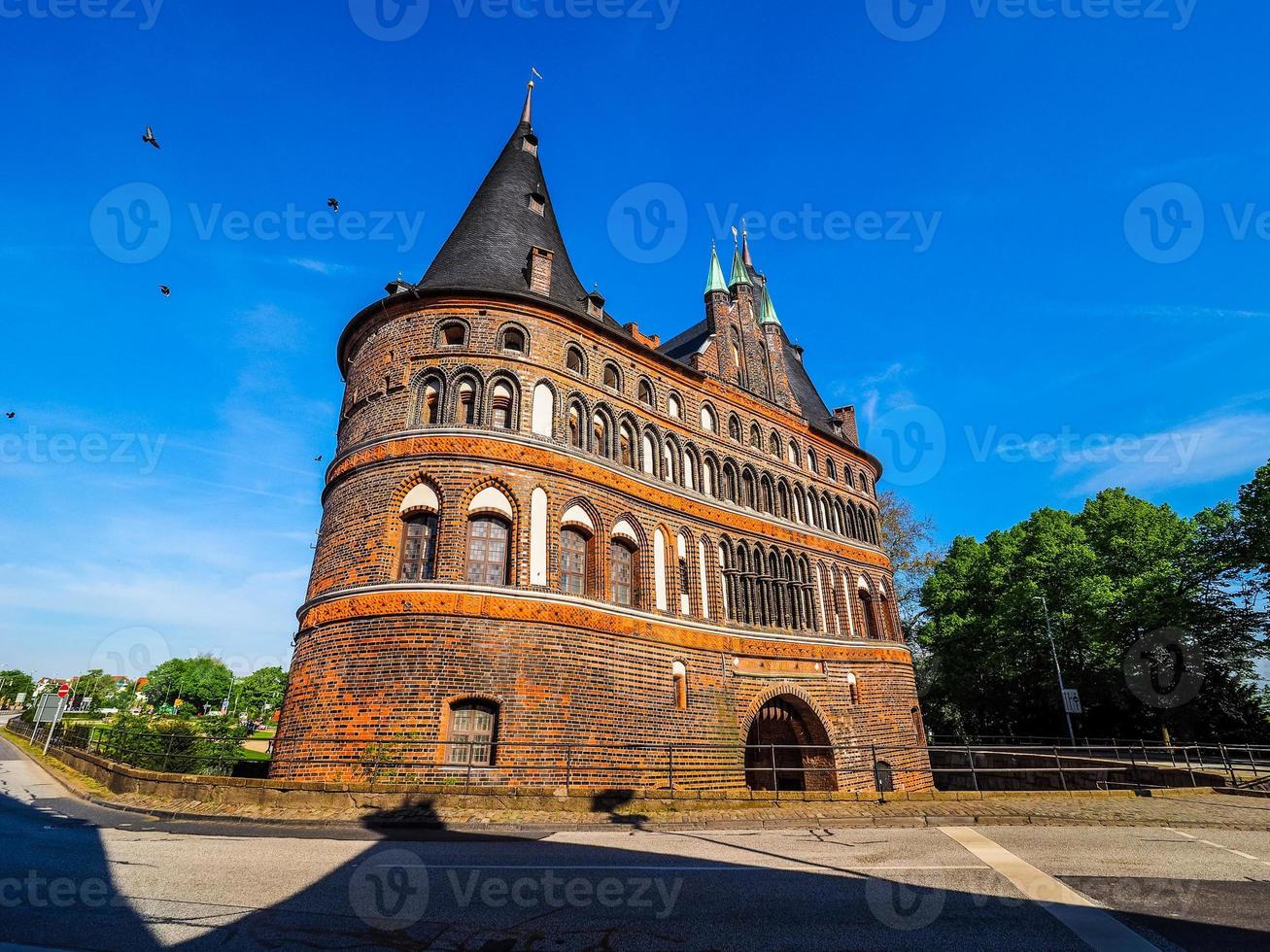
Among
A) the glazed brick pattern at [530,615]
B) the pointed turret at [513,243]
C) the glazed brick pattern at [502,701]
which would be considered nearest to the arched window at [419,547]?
the glazed brick pattern at [530,615]

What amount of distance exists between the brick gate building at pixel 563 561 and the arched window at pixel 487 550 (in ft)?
0.19

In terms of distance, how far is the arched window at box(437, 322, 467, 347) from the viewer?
1675 cm

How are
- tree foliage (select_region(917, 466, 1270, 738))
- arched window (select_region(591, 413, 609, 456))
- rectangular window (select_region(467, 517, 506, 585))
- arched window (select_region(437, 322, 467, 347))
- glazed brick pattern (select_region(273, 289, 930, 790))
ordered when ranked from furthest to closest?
tree foliage (select_region(917, 466, 1270, 738))
arched window (select_region(591, 413, 609, 456))
arched window (select_region(437, 322, 467, 347))
rectangular window (select_region(467, 517, 506, 585))
glazed brick pattern (select_region(273, 289, 930, 790))

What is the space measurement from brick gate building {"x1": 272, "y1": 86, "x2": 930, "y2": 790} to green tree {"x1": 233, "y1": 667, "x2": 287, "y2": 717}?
319 ft

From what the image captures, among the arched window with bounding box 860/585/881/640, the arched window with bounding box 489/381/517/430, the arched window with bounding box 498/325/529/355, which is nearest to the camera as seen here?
the arched window with bounding box 489/381/517/430

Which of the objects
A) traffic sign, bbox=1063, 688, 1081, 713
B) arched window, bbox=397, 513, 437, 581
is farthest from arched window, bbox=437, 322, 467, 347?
traffic sign, bbox=1063, 688, 1081, 713

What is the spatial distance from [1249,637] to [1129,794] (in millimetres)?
21784

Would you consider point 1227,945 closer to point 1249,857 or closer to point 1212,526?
point 1249,857

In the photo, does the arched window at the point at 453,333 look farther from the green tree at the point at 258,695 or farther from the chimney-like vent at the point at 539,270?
the green tree at the point at 258,695

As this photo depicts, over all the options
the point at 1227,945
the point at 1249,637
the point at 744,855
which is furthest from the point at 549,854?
the point at 1249,637

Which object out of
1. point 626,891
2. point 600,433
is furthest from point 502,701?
point 600,433

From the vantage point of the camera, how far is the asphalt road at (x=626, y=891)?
16.4 feet

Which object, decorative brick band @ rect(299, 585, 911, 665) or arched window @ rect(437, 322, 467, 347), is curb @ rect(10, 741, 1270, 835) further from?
arched window @ rect(437, 322, 467, 347)

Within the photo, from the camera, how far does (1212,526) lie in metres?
29.8
